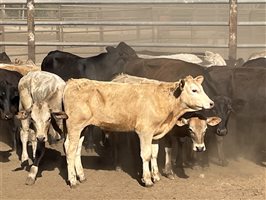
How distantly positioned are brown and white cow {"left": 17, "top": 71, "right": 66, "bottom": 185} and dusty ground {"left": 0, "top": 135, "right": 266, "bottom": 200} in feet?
0.85

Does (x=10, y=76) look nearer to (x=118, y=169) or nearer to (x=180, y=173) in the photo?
(x=118, y=169)

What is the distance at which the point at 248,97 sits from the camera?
266 inches

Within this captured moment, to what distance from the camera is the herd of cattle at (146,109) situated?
5.72 meters

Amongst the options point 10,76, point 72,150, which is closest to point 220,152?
point 72,150

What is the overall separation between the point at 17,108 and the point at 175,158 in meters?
2.09

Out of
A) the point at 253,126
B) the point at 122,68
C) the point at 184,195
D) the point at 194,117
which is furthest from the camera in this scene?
the point at 122,68

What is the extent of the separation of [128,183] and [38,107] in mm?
1308

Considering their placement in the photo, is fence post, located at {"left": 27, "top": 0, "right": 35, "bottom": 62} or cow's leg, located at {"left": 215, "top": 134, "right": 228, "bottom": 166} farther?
fence post, located at {"left": 27, "top": 0, "right": 35, "bottom": 62}

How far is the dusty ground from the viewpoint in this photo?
5.46 meters

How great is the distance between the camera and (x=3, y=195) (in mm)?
5504

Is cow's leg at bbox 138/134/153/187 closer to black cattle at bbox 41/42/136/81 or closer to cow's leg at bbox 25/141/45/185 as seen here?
cow's leg at bbox 25/141/45/185

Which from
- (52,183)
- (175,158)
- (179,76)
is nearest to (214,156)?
(175,158)

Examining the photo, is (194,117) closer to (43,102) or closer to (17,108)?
(43,102)

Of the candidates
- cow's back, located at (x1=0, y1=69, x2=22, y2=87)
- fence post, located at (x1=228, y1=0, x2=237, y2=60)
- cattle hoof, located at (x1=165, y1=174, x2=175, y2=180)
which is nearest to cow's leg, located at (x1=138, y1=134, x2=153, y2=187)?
cattle hoof, located at (x1=165, y1=174, x2=175, y2=180)
